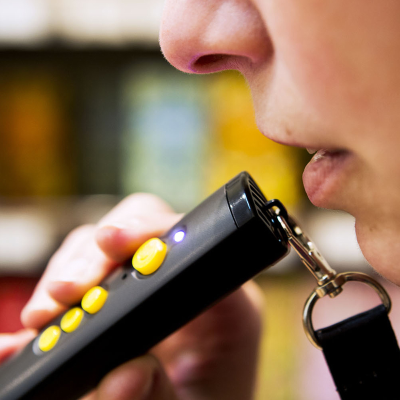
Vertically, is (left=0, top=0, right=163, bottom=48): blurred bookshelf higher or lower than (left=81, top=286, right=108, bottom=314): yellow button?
higher

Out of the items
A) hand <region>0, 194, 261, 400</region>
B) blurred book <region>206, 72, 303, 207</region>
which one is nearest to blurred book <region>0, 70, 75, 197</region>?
blurred book <region>206, 72, 303, 207</region>

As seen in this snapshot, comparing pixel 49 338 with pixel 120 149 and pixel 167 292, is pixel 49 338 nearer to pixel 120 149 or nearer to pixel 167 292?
pixel 167 292

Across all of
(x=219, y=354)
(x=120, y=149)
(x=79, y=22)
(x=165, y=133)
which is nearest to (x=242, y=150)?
(x=165, y=133)

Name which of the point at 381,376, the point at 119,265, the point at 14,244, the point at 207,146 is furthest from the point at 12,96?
the point at 381,376

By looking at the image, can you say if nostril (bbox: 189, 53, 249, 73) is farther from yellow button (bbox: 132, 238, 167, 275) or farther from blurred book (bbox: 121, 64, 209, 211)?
blurred book (bbox: 121, 64, 209, 211)

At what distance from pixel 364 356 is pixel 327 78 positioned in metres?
0.28

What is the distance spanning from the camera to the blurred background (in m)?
1.12

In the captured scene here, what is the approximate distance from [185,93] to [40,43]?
1.20 ft

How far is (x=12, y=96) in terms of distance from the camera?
3.84 feet

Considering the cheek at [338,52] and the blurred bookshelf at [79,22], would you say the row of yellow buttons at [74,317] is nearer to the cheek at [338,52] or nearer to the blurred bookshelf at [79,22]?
the cheek at [338,52]

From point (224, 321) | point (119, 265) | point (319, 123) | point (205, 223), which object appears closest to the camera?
point (319, 123)

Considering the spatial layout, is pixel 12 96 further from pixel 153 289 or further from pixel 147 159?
pixel 153 289

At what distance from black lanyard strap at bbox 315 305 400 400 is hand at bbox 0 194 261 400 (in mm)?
168

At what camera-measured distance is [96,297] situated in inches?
17.3
